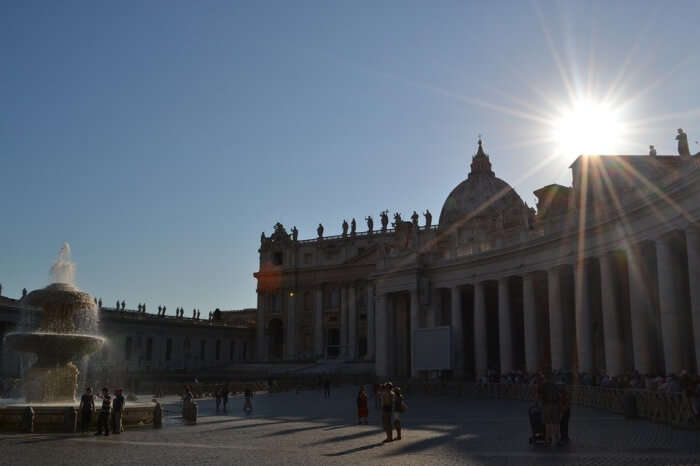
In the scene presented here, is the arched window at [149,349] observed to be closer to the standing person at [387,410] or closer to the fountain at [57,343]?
the fountain at [57,343]

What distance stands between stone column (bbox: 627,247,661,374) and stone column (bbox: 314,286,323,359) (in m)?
70.5

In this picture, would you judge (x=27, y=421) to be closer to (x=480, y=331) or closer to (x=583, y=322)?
(x=583, y=322)

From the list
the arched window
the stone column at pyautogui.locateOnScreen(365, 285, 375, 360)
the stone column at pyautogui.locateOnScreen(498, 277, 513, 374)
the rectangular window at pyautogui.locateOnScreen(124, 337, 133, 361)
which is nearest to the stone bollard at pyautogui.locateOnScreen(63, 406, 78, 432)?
→ the stone column at pyautogui.locateOnScreen(498, 277, 513, 374)

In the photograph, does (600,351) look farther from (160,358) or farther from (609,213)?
(160,358)

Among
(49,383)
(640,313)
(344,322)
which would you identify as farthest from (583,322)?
(344,322)

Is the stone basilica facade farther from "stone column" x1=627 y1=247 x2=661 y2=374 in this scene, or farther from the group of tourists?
the group of tourists

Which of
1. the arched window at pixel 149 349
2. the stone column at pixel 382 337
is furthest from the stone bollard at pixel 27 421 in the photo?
the arched window at pixel 149 349

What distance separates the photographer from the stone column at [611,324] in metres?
32.6

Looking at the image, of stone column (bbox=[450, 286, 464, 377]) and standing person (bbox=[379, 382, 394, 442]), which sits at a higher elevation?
stone column (bbox=[450, 286, 464, 377])

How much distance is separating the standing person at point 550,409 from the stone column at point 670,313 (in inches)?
488

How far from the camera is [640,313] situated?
1215 inches

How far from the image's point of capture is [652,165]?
38500 mm

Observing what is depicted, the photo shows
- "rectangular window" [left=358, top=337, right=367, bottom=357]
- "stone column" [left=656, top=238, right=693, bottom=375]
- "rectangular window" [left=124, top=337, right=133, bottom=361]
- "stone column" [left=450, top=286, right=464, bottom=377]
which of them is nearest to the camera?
"stone column" [left=656, top=238, right=693, bottom=375]

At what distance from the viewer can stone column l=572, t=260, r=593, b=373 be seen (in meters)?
34.5
